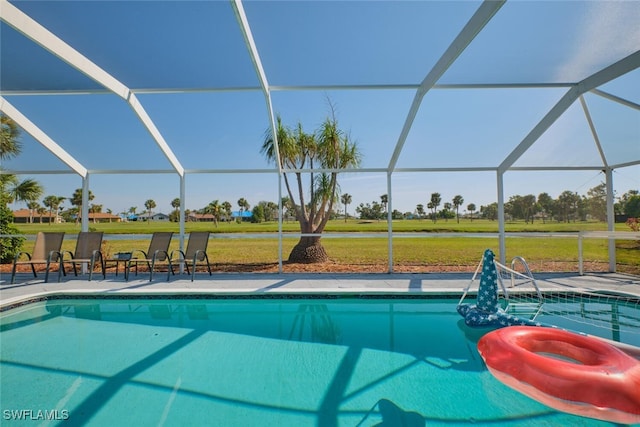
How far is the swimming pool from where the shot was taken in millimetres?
2600

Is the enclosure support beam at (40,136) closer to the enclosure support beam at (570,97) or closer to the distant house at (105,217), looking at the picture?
the distant house at (105,217)

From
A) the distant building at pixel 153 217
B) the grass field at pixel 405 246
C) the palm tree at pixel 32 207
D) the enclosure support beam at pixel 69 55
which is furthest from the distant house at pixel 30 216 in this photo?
the enclosure support beam at pixel 69 55

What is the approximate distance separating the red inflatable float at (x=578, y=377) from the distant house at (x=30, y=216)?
37.7 ft

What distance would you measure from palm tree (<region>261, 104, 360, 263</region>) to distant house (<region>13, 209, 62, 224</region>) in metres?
7.20

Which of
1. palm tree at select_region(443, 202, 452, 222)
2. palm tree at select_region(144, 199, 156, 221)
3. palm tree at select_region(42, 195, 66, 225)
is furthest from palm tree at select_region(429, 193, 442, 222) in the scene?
palm tree at select_region(42, 195, 66, 225)

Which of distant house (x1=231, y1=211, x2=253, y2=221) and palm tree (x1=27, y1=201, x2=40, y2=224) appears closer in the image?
palm tree (x1=27, y1=201, x2=40, y2=224)

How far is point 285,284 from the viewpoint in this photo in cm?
631

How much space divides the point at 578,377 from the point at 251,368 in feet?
9.18

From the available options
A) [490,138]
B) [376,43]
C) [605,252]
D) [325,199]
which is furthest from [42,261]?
[605,252]

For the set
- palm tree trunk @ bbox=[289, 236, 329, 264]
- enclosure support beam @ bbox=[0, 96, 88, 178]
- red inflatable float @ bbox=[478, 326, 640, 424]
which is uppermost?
enclosure support beam @ bbox=[0, 96, 88, 178]

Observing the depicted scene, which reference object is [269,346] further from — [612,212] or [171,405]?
[612,212]

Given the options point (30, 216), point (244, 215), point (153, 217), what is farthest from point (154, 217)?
point (30, 216)

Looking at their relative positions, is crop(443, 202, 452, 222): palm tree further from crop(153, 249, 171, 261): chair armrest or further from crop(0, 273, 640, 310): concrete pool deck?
crop(153, 249, 171, 261): chair armrest

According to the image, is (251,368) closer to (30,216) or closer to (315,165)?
(315,165)
